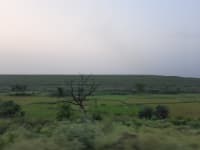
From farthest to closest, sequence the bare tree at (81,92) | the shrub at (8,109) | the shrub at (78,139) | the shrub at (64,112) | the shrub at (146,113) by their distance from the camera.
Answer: the shrub at (8,109), the shrub at (146,113), the bare tree at (81,92), the shrub at (64,112), the shrub at (78,139)

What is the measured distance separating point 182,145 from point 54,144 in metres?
3.76

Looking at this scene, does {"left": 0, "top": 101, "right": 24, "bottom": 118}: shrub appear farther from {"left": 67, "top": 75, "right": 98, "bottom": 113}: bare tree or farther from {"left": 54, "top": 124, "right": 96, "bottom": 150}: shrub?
{"left": 54, "top": 124, "right": 96, "bottom": 150}: shrub

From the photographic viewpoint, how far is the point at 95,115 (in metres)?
43.9

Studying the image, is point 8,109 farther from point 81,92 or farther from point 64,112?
point 64,112

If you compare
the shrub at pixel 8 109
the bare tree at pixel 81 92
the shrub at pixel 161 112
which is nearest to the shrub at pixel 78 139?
the bare tree at pixel 81 92

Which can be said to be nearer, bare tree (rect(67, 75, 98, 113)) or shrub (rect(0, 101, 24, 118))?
bare tree (rect(67, 75, 98, 113))

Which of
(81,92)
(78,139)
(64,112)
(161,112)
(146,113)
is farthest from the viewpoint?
(81,92)

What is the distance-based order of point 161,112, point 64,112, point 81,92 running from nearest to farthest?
1. point 64,112
2. point 161,112
3. point 81,92

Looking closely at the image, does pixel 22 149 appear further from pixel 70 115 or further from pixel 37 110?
pixel 37 110

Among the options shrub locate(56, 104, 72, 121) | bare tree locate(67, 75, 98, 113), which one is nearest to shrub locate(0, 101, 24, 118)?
bare tree locate(67, 75, 98, 113)

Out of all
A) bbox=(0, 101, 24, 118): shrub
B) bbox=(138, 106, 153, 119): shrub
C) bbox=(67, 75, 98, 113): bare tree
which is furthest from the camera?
bbox=(0, 101, 24, 118): shrub

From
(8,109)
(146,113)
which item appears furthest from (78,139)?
(8,109)

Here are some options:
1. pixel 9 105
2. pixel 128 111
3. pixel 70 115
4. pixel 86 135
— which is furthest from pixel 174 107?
pixel 86 135

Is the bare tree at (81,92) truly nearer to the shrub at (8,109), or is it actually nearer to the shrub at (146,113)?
the shrub at (146,113)
